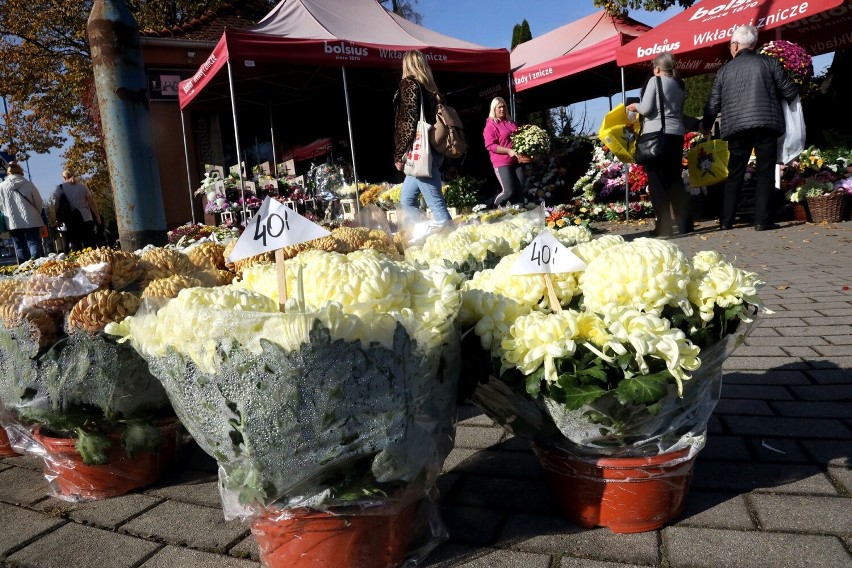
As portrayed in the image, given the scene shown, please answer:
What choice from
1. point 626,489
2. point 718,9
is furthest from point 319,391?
point 718,9

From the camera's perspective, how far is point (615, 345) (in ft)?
4.65

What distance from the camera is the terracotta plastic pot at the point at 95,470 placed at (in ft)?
6.91

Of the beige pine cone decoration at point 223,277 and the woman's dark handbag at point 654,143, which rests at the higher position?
the woman's dark handbag at point 654,143

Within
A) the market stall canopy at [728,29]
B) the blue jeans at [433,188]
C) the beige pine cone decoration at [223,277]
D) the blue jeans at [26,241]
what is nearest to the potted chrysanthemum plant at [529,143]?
the market stall canopy at [728,29]

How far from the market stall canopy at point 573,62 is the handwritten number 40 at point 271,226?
28.0 feet

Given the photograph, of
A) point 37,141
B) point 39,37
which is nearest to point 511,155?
point 39,37

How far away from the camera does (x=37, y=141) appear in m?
19.9

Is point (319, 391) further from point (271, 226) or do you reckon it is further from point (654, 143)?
point (654, 143)

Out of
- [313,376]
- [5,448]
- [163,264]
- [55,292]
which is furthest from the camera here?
[5,448]

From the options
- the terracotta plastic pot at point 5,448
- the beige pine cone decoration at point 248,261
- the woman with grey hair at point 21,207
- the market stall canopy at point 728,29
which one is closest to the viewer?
the beige pine cone decoration at point 248,261

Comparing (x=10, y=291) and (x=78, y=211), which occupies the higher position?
(x=78, y=211)

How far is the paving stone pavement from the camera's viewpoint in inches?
61.4

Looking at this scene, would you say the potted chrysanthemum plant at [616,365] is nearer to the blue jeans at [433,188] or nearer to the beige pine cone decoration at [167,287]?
the beige pine cone decoration at [167,287]

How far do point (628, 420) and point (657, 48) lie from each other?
25.1 ft
